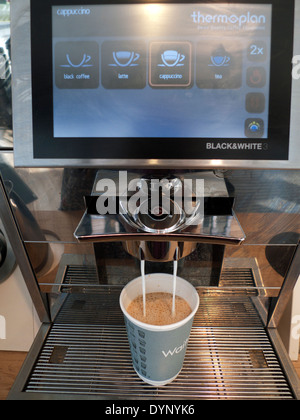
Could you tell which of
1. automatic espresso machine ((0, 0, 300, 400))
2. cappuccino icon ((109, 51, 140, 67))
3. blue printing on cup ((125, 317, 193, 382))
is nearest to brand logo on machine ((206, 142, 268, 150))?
automatic espresso machine ((0, 0, 300, 400))

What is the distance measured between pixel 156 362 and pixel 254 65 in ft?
1.27

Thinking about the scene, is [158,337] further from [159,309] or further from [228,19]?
[228,19]

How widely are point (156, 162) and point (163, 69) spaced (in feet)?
0.35

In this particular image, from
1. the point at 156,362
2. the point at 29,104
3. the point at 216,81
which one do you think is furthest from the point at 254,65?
the point at 156,362

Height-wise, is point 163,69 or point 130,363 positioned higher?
point 163,69

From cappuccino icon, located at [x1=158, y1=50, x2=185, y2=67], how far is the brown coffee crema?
0.32 m

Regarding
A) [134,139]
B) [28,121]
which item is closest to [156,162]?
[134,139]

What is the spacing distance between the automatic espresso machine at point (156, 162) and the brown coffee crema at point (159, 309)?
0.06 meters

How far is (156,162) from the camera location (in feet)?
1.40

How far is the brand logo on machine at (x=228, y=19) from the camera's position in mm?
410

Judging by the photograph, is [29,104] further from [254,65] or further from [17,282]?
[17,282]

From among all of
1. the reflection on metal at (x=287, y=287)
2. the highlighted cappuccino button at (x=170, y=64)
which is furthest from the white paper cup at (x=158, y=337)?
the highlighted cappuccino button at (x=170, y=64)

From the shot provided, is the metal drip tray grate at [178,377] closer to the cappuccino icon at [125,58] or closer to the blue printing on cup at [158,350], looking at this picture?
the blue printing on cup at [158,350]

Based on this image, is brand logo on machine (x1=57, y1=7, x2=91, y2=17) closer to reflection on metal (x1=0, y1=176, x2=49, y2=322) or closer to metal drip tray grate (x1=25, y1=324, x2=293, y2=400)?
reflection on metal (x1=0, y1=176, x2=49, y2=322)
